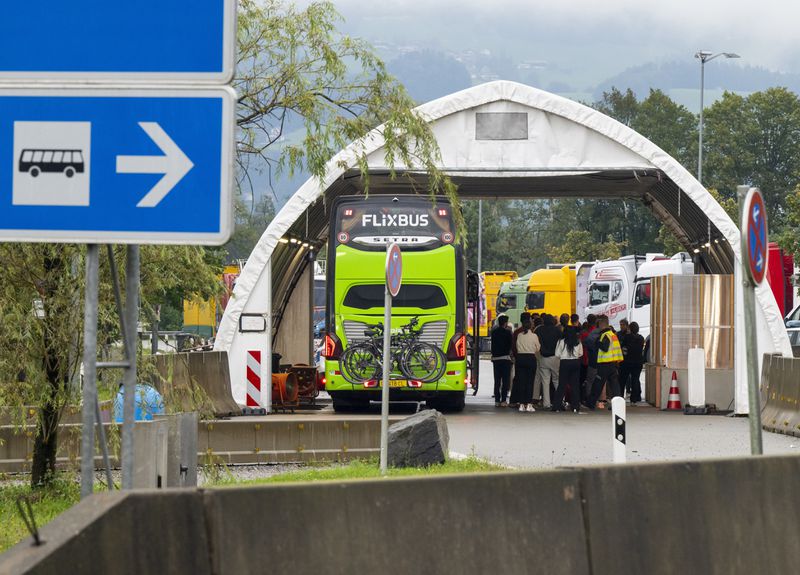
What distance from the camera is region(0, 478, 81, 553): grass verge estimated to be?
10750 millimetres

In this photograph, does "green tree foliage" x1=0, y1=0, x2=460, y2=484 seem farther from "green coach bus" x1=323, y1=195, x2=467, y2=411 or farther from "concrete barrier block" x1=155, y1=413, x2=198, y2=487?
"green coach bus" x1=323, y1=195, x2=467, y2=411

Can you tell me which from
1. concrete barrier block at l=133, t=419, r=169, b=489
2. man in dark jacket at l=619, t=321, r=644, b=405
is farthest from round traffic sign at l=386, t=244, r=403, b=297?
man in dark jacket at l=619, t=321, r=644, b=405

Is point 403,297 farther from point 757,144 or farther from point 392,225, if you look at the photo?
point 757,144

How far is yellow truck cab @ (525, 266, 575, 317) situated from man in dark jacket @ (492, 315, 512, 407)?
95.6 feet

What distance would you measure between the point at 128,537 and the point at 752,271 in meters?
4.40

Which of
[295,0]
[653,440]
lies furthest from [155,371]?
[653,440]

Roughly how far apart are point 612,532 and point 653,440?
14929 millimetres

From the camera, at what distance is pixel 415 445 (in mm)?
15906

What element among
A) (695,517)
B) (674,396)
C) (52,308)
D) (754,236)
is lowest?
(674,396)

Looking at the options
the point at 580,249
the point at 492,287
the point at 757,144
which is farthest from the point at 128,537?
the point at 757,144

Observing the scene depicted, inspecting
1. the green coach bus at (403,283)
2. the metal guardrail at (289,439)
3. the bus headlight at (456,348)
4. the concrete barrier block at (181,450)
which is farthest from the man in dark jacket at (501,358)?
the concrete barrier block at (181,450)

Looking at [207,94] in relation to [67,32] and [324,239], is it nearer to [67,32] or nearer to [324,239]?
[67,32]

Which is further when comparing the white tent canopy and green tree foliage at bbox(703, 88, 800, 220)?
green tree foliage at bbox(703, 88, 800, 220)

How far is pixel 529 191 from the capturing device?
31.9m
